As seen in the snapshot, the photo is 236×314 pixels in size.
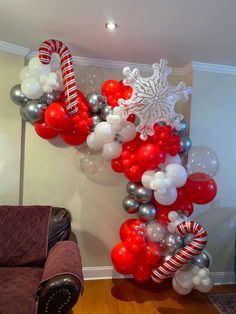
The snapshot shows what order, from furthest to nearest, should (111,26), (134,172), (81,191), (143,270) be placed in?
1. (81,191)
2. (143,270)
3. (134,172)
4. (111,26)

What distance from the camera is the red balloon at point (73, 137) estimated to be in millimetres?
2410

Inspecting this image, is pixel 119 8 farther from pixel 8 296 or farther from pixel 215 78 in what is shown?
pixel 8 296

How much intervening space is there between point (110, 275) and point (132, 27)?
2340mm

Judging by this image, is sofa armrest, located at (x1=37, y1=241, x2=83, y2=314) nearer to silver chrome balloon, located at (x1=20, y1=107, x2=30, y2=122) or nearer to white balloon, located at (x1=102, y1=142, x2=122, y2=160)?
white balloon, located at (x1=102, y1=142, x2=122, y2=160)

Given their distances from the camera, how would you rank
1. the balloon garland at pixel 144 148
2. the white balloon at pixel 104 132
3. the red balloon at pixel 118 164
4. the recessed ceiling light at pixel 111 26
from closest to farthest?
the recessed ceiling light at pixel 111 26, the balloon garland at pixel 144 148, the white balloon at pixel 104 132, the red balloon at pixel 118 164

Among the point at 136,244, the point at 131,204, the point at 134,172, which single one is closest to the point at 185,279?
the point at 136,244

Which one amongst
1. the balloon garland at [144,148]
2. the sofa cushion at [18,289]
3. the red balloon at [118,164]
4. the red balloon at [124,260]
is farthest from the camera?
the red balloon at [118,164]

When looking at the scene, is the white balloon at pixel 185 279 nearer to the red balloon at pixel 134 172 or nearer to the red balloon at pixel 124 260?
the red balloon at pixel 124 260

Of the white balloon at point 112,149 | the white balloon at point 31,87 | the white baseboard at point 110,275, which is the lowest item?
the white baseboard at point 110,275

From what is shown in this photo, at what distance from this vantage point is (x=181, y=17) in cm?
178

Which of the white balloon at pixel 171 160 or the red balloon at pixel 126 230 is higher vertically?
the white balloon at pixel 171 160

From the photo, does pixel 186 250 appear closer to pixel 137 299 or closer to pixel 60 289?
pixel 137 299

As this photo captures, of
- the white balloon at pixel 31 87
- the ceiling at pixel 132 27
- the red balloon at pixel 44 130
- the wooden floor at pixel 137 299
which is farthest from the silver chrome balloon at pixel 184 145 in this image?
the wooden floor at pixel 137 299

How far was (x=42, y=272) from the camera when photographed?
6.72 feet
